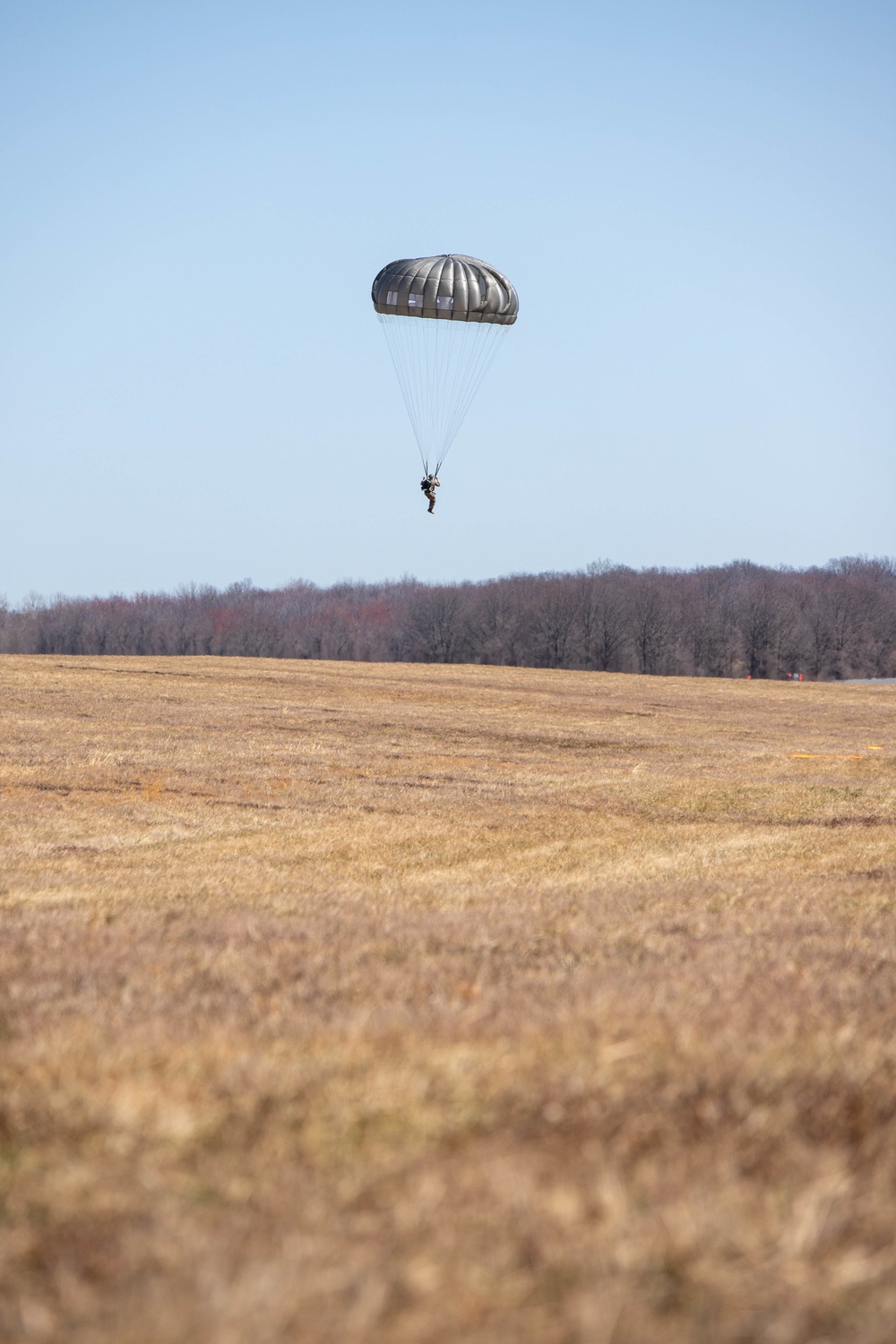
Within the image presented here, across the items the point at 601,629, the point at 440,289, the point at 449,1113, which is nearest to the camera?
the point at 449,1113

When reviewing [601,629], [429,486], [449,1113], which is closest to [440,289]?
[429,486]

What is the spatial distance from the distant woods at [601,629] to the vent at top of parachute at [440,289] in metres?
95.8

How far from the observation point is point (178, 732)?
28594mm

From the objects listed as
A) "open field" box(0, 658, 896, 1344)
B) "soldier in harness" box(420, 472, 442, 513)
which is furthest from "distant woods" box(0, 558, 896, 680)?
"open field" box(0, 658, 896, 1344)

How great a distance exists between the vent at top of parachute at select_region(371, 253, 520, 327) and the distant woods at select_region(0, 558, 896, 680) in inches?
3771

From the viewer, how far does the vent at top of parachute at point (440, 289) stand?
30859mm

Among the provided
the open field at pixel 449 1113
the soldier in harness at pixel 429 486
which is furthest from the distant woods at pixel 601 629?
the open field at pixel 449 1113

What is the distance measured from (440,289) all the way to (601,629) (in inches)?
3895

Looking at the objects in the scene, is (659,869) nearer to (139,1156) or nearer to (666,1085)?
(666,1085)

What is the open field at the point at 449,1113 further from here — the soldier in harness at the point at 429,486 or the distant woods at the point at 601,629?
the distant woods at the point at 601,629

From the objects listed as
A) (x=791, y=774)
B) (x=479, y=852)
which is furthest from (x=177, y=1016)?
(x=791, y=774)

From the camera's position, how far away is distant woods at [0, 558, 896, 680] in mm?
126312

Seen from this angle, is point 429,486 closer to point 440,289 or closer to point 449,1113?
point 440,289

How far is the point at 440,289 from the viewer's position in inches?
1213
